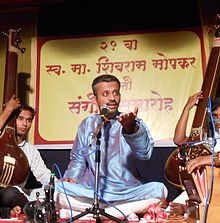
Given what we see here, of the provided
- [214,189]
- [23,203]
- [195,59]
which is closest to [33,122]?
[23,203]

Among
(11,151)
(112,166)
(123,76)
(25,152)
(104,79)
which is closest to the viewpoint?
(112,166)

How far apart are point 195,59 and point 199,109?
71cm

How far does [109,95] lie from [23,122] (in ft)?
2.78

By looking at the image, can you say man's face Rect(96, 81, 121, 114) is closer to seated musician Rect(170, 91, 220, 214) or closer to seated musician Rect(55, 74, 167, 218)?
seated musician Rect(55, 74, 167, 218)

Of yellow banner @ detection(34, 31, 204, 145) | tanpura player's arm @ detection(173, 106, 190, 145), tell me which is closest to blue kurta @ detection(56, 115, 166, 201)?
tanpura player's arm @ detection(173, 106, 190, 145)

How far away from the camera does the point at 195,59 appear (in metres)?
4.02

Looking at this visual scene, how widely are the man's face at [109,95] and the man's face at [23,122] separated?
2.29ft

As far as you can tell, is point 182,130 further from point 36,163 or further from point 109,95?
point 36,163

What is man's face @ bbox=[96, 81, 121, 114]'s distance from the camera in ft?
12.3

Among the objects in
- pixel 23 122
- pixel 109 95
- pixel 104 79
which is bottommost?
pixel 23 122

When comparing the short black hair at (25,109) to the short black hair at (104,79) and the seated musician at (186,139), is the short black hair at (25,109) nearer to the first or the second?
the short black hair at (104,79)

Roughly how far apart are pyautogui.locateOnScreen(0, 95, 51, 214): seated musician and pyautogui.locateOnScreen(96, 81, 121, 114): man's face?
0.72 meters

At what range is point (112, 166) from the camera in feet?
11.6

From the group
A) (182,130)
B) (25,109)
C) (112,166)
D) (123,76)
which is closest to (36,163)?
(25,109)
